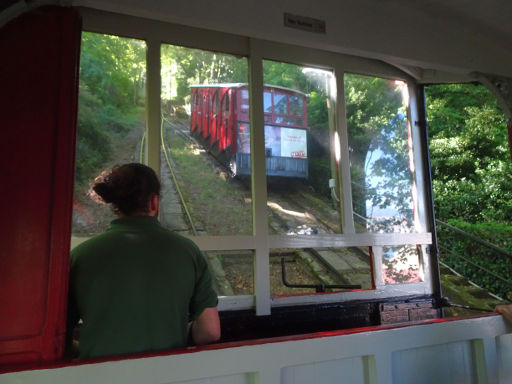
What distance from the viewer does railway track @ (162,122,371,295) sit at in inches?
102

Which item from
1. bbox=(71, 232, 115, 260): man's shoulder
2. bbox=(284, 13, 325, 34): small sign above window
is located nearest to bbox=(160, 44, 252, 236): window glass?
bbox=(284, 13, 325, 34): small sign above window

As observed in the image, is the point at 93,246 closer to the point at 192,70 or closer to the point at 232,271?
the point at 232,271

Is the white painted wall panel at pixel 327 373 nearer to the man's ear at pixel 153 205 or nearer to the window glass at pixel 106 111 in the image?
the man's ear at pixel 153 205

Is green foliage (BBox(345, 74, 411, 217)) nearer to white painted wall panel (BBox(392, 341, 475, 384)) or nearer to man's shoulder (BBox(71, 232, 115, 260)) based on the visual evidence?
white painted wall panel (BBox(392, 341, 475, 384))

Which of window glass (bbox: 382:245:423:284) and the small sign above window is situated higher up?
the small sign above window

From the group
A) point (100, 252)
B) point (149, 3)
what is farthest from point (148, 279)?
point (149, 3)

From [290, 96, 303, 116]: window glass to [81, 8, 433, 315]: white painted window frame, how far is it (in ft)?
0.97

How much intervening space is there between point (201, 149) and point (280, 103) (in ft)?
2.47

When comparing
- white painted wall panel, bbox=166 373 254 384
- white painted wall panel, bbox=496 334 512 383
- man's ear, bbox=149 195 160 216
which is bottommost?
white painted wall panel, bbox=496 334 512 383

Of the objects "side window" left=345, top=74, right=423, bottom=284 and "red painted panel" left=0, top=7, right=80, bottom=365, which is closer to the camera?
"red painted panel" left=0, top=7, right=80, bottom=365

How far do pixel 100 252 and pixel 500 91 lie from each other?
105 inches

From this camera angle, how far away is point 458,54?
2369 mm

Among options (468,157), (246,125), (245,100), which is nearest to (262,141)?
(246,125)

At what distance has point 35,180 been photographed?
113cm
